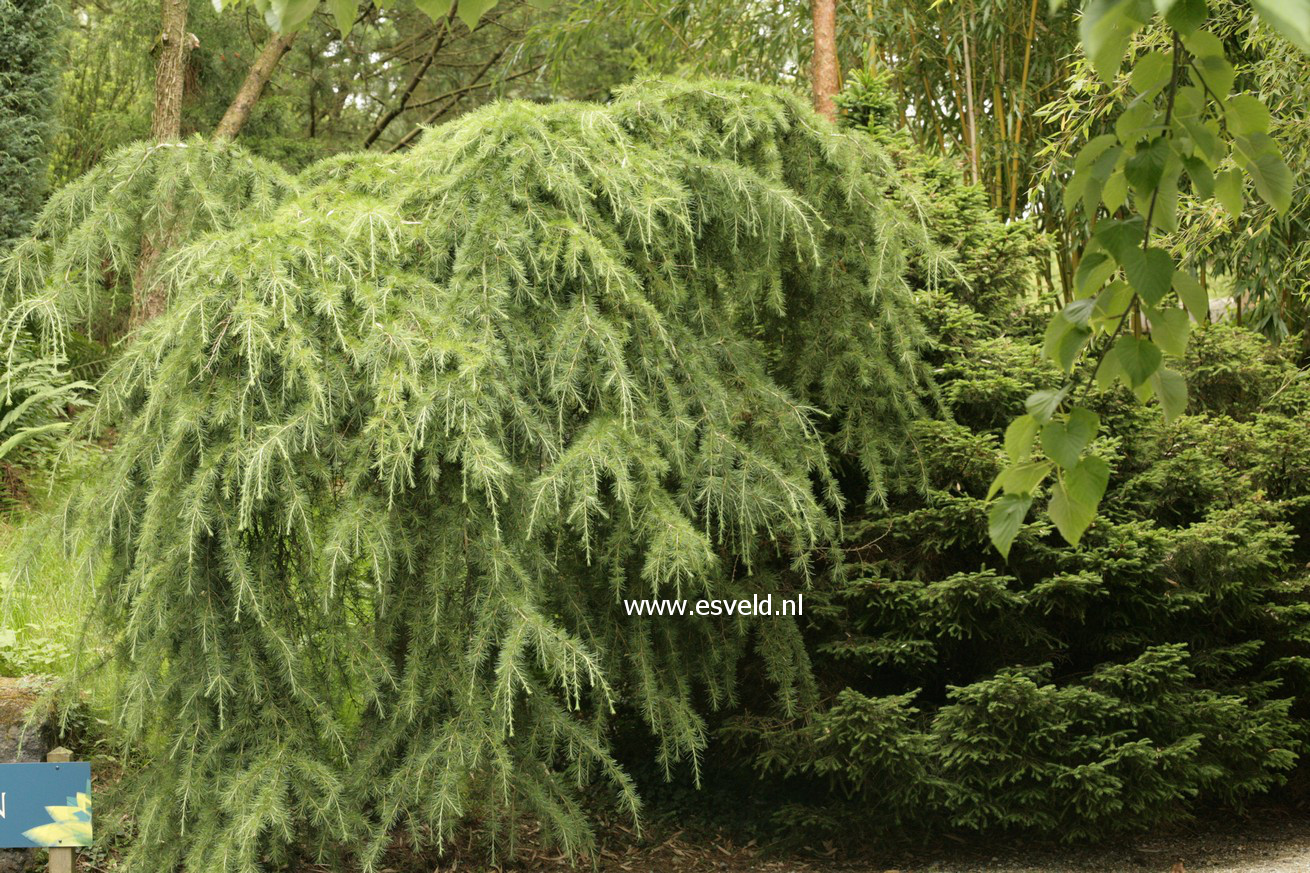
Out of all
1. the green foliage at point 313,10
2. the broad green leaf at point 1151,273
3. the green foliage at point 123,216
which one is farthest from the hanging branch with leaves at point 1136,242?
the green foliage at point 123,216

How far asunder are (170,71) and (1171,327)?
6.69 meters

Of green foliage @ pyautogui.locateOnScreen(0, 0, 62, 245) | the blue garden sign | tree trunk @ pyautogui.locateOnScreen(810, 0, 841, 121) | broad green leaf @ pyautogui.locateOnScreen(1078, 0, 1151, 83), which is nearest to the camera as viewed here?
broad green leaf @ pyautogui.locateOnScreen(1078, 0, 1151, 83)

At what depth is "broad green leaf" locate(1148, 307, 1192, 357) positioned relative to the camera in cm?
108

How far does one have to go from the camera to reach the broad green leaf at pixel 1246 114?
109 centimetres

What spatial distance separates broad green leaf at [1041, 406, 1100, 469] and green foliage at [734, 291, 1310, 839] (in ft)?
6.28

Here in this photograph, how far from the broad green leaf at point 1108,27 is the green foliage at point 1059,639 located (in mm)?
2004

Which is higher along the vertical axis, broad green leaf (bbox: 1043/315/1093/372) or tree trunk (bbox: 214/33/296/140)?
tree trunk (bbox: 214/33/296/140)

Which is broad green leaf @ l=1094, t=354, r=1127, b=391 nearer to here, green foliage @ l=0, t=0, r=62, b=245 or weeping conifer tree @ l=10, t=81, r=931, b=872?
weeping conifer tree @ l=10, t=81, r=931, b=872

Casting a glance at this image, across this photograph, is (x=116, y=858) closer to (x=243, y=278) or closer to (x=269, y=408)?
(x=269, y=408)

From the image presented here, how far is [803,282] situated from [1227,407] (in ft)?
5.45

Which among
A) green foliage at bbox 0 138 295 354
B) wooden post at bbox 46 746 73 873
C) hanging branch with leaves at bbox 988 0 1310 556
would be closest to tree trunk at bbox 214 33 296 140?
green foliage at bbox 0 138 295 354

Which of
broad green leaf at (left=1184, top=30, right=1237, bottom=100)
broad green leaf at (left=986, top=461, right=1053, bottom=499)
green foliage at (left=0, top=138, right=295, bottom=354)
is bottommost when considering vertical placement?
broad green leaf at (left=986, top=461, right=1053, bottom=499)

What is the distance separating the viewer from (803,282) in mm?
3117

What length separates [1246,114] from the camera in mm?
1092
